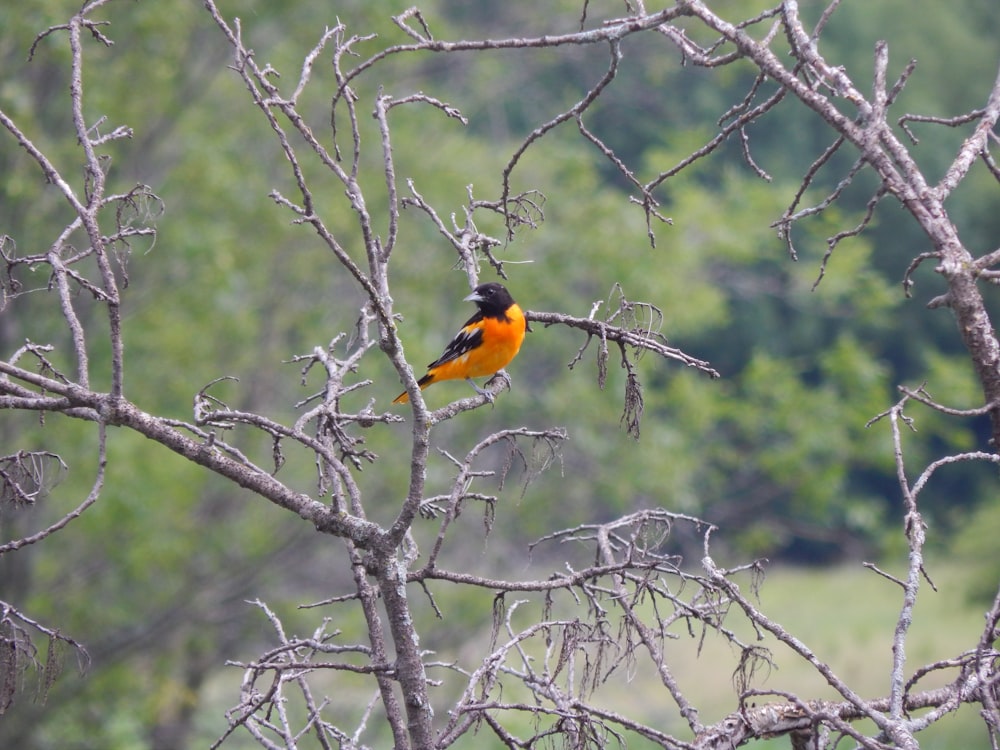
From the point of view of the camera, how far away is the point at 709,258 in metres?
17.9

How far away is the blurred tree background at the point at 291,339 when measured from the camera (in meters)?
11.5

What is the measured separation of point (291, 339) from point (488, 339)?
346 inches

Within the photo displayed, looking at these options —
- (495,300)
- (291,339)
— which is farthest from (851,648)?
(495,300)

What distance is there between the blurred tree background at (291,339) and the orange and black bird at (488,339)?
15.3ft

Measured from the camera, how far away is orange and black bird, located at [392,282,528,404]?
5711mm

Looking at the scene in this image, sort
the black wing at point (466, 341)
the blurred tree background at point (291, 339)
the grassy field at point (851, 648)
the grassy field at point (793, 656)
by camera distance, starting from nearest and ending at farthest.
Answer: the black wing at point (466, 341) < the blurred tree background at point (291, 339) < the grassy field at point (793, 656) < the grassy field at point (851, 648)

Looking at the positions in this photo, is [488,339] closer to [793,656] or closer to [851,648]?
[793,656]

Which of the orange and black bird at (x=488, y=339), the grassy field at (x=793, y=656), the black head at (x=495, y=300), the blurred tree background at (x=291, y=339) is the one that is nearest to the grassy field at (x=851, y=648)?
the grassy field at (x=793, y=656)

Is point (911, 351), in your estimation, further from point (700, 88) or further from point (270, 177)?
point (270, 177)

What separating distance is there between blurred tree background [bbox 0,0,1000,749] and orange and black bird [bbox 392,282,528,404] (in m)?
4.66

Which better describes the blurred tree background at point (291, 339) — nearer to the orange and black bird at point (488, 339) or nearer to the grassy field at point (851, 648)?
the grassy field at point (851, 648)

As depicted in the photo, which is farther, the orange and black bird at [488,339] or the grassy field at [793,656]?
the grassy field at [793,656]

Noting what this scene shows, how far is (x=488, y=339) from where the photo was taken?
18.8ft

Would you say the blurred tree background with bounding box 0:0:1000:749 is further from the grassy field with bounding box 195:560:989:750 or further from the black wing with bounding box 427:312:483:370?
the black wing with bounding box 427:312:483:370
